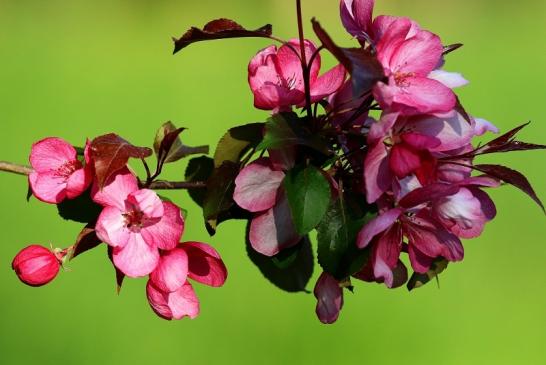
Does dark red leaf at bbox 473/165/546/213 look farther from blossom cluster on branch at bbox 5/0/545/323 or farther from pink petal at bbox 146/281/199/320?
pink petal at bbox 146/281/199/320

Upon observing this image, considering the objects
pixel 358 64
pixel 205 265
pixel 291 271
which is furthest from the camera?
pixel 291 271

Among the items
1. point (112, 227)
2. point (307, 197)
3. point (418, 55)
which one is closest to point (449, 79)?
point (418, 55)

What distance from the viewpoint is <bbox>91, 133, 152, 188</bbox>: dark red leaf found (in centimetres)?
47

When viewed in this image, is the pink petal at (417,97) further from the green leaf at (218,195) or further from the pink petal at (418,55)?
the green leaf at (218,195)

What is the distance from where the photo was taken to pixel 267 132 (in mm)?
464

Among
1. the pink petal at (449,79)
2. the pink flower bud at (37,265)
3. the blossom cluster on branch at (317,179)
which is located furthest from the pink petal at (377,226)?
the pink flower bud at (37,265)

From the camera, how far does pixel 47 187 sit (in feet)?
1.65

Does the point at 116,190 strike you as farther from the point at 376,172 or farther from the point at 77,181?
the point at 376,172

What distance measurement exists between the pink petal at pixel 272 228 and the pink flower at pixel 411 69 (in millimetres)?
97

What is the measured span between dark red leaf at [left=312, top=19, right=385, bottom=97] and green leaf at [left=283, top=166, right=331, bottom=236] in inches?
2.9

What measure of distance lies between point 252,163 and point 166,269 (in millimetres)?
85

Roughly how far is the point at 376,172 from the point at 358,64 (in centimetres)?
7

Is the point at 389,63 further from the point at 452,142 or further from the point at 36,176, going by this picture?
the point at 36,176

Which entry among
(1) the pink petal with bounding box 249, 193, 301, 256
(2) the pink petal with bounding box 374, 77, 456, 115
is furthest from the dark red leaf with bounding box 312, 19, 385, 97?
(1) the pink petal with bounding box 249, 193, 301, 256
